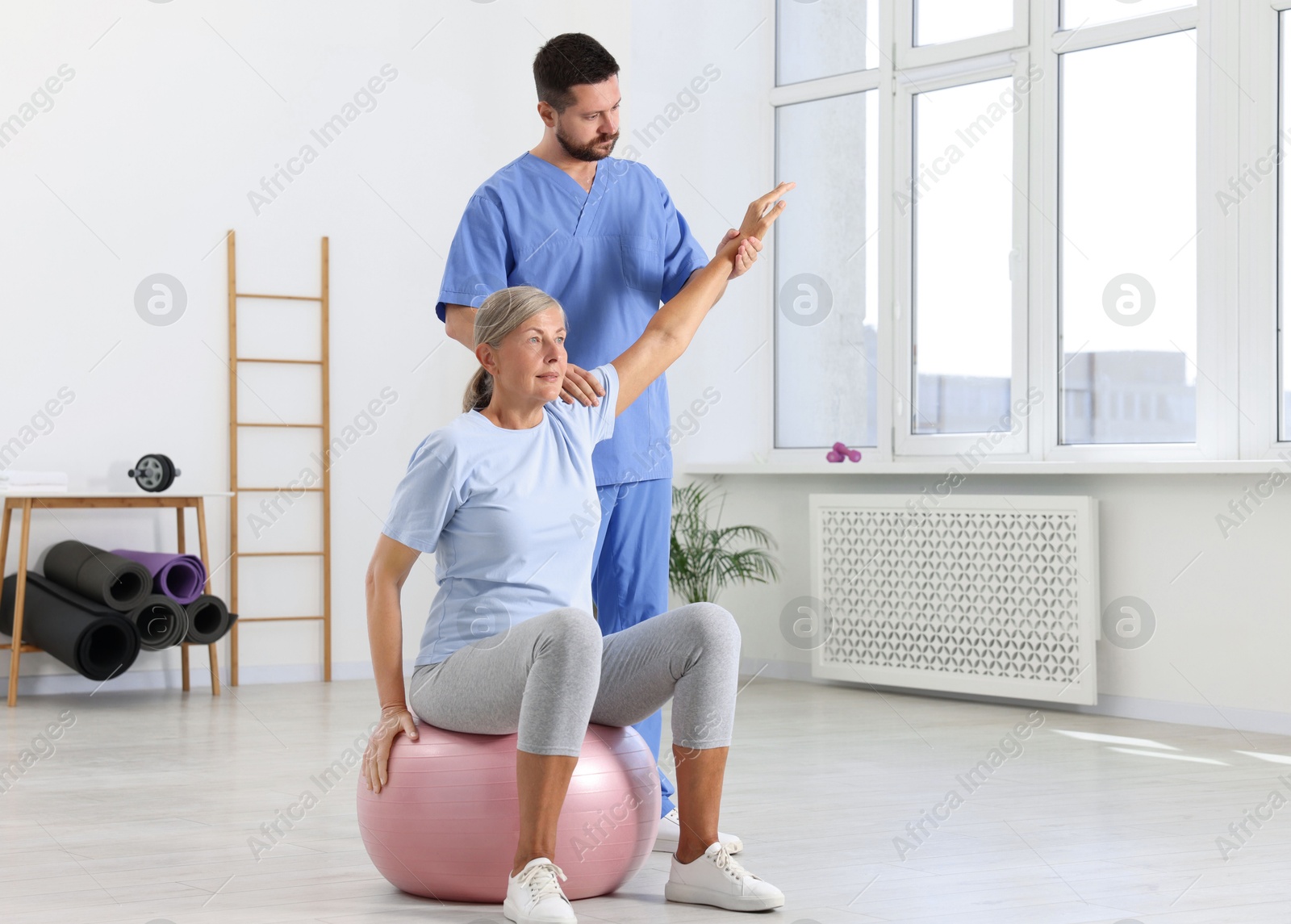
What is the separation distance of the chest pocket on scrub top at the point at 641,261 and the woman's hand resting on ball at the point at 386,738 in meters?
0.92

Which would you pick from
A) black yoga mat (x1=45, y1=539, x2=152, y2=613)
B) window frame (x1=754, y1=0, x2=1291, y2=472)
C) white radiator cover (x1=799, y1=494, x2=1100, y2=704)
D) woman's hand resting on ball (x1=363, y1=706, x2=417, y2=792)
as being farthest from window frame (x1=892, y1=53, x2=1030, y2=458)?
woman's hand resting on ball (x1=363, y1=706, x2=417, y2=792)

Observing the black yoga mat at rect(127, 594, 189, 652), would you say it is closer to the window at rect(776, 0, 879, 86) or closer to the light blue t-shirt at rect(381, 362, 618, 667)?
the light blue t-shirt at rect(381, 362, 618, 667)

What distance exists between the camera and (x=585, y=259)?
2.69 meters

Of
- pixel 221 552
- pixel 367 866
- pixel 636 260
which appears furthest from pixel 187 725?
pixel 636 260

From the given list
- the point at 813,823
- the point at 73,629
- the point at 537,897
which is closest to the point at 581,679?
the point at 537,897

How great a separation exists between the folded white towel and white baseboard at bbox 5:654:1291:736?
2.30 ft

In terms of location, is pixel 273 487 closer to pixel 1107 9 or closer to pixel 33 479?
pixel 33 479

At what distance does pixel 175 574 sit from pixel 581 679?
3.33 meters

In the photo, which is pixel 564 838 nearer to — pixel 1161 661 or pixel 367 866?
pixel 367 866

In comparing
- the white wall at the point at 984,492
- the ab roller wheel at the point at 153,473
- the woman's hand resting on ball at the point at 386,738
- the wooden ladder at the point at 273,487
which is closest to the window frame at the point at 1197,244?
the white wall at the point at 984,492

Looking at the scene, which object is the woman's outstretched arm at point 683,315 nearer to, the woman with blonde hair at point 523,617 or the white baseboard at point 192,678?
the woman with blonde hair at point 523,617

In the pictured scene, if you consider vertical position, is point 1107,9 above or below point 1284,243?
above

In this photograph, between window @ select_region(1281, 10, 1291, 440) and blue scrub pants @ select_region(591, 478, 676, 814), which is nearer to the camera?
blue scrub pants @ select_region(591, 478, 676, 814)

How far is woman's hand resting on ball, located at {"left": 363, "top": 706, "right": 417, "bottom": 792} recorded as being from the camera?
7.28 feet
